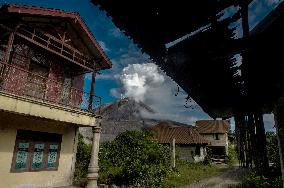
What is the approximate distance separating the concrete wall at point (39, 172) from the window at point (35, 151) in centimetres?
22

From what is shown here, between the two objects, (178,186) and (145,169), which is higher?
(145,169)

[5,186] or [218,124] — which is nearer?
[5,186]

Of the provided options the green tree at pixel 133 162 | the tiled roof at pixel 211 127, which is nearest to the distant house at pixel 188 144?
the tiled roof at pixel 211 127

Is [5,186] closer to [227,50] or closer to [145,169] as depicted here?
[145,169]

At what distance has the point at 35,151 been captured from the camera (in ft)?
43.6

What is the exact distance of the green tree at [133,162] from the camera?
658 inches

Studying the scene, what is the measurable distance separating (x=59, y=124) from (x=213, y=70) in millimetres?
13257

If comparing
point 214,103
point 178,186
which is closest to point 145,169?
point 178,186

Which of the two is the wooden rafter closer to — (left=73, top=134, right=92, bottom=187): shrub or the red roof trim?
the red roof trim

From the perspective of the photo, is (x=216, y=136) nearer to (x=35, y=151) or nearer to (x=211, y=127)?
(x=211, y=127)

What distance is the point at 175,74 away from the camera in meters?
2.78

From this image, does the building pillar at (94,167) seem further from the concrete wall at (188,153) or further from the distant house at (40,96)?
the concrete wall at (188,153)

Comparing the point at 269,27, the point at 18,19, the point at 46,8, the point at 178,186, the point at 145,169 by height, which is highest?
the point at 46,8

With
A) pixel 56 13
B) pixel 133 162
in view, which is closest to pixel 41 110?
pixel 56 13
